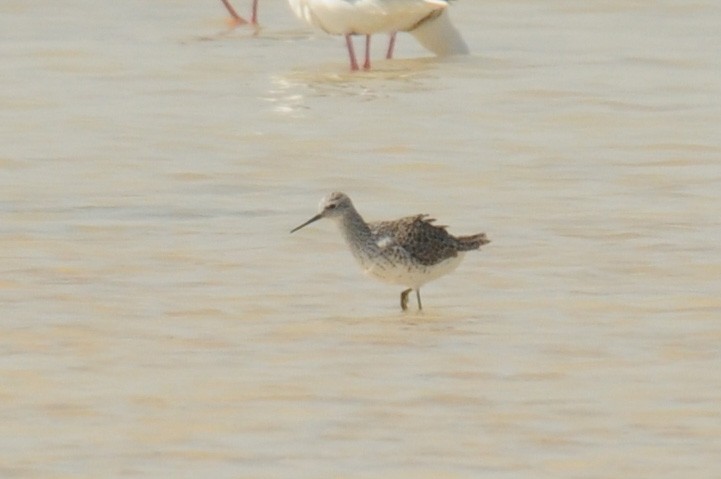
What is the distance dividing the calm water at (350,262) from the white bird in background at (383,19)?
30cm

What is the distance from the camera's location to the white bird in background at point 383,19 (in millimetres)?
16844

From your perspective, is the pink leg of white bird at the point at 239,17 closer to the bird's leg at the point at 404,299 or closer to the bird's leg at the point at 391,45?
the bird's leg at the point at 391,45

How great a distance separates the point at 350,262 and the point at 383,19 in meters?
6.89

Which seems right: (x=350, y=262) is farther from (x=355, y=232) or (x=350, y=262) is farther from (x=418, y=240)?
(x=418, y=240)

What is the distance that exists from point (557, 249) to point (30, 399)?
3.49m

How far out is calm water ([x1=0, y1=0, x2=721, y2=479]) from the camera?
23.8 ft

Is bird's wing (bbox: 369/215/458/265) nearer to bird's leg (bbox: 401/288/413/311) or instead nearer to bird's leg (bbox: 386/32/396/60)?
bird's leg (bbox: 401/288/413/311)

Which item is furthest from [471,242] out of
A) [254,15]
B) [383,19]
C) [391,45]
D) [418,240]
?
[254,15]

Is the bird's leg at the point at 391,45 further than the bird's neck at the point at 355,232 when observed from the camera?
Yes

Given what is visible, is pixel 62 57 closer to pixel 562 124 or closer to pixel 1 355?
pixel 562 124

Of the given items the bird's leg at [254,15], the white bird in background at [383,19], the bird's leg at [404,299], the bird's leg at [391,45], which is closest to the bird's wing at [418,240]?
the bird's leg at [404,299]

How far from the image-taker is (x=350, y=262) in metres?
10.3

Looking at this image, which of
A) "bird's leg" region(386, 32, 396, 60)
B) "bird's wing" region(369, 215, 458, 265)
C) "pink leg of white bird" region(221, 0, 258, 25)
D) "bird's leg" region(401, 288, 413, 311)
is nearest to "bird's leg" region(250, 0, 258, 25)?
"pink leg of white bird" region(221, 0, 258, 25)

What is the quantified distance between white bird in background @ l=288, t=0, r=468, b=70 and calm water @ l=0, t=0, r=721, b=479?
0.30 metres
